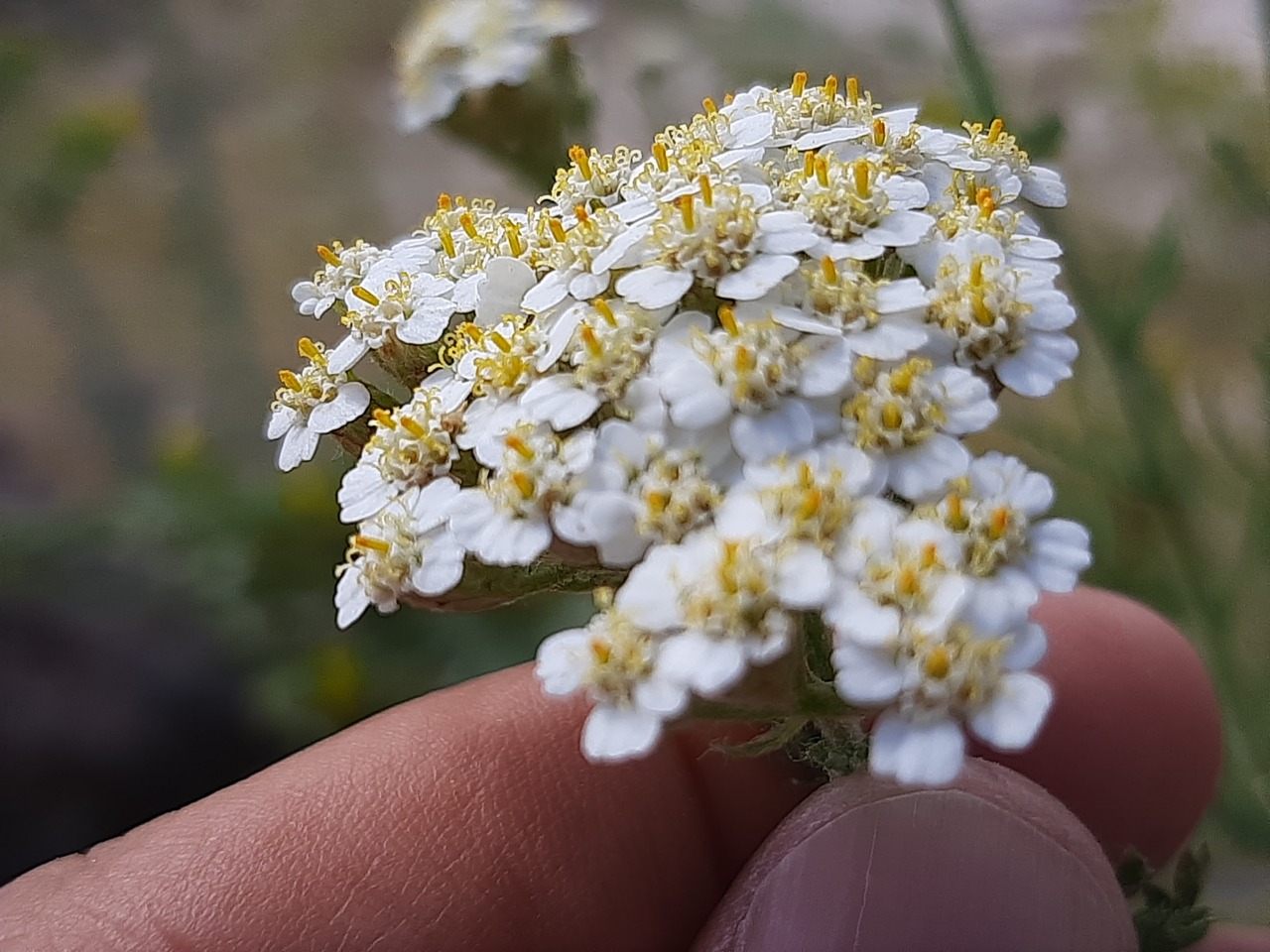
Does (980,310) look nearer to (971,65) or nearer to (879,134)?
(879,134)

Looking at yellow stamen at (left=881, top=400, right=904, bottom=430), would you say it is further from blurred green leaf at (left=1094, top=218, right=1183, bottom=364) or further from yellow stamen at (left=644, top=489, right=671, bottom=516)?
blurred green leaf at (left=1094, top=218, right=1183, bottom=364)

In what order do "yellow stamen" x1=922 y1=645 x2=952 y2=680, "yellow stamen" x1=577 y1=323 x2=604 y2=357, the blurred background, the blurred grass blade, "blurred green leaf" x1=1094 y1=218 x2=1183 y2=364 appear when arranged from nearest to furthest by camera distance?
"yellow stamen" x1=922 y1=645 x2=952 y2=680 < "yellow stamen" x1=577 y1=323 x2=604 y2=357 < the blurred grass blade < "blurred green leaf" x1=1094 y1=218 x2=1183 y2=364 < the blurred background

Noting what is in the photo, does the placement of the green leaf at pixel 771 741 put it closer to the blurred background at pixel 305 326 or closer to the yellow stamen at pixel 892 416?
the yellow stamen at pixel 892 416

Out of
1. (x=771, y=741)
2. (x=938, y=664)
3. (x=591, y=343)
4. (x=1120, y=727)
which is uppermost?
(x=591, y=343)

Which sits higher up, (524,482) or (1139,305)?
(524,482)

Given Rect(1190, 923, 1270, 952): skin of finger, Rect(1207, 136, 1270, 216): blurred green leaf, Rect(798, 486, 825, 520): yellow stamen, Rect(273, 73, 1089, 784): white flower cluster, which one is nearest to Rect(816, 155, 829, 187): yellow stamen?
Rect(273, 73, 1089, 784): white flower cluster

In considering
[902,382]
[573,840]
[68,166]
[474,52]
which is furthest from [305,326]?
[902,382]

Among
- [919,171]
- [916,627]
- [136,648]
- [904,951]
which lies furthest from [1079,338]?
[136,648]

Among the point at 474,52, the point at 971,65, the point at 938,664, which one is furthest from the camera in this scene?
the point at 474,52

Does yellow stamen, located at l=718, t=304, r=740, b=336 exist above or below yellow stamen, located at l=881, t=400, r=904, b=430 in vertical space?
above
